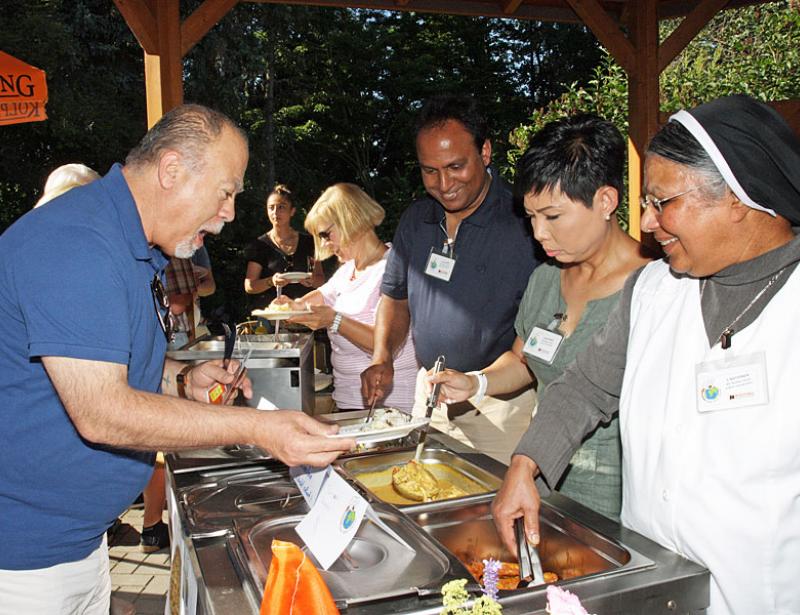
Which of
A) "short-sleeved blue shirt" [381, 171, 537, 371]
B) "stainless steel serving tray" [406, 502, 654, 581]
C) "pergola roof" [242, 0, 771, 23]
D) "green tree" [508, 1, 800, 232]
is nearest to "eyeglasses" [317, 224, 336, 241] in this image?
"short-sleeved blue shirt" [381, 171, 537, 371]

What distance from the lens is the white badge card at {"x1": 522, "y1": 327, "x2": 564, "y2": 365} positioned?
201 cm

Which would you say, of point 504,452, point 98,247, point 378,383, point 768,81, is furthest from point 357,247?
point 768,81

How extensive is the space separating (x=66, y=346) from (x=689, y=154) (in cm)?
121

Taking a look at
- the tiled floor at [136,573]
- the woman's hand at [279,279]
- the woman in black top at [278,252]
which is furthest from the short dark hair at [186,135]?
the woman in black top at [278,252]

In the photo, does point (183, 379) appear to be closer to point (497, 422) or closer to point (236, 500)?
point (236, 500)

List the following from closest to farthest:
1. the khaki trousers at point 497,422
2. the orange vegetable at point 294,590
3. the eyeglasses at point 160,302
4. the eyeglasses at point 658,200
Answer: the orange vegetable at point 294,590, the eyeglasses at point 658,200, the eyeglasses at point 160,302, the khaki trousers at point 497,422

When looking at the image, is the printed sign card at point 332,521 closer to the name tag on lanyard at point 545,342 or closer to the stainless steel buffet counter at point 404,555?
the stainless steel buffet counter at point 404,555

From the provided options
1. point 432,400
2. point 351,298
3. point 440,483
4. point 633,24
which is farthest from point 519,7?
point 440,483

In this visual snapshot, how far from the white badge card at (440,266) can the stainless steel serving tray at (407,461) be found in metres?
0.80

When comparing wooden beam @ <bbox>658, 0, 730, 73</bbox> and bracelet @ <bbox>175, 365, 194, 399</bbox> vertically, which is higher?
wooden beam @ <bbox>658, 0, 730, 73</bbox>

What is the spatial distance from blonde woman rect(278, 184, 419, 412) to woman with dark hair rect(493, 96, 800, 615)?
5.75ft

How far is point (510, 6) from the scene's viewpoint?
493 centimetres

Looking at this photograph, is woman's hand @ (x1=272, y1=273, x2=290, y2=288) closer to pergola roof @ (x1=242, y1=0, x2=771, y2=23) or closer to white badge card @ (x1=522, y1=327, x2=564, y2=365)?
pergola roof @ (x1=242, y1=0, x2=771, y2=23)

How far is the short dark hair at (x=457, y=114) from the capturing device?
2568 mm
